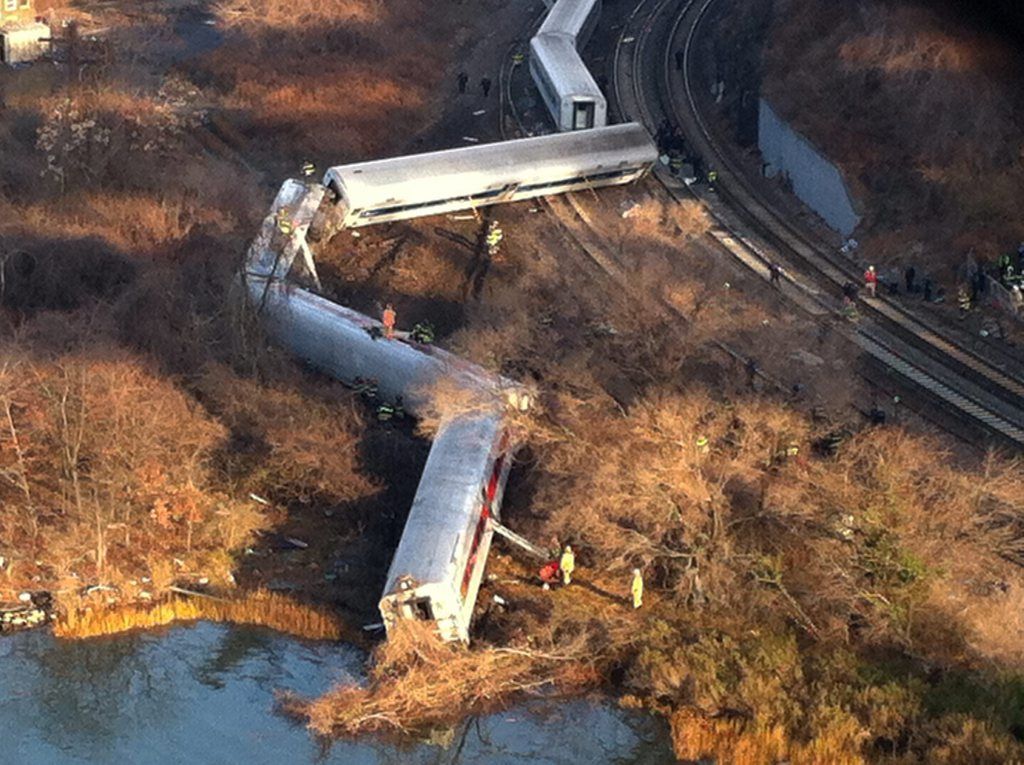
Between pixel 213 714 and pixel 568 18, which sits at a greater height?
pixel 568 18

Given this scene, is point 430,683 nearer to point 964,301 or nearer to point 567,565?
point 567,565

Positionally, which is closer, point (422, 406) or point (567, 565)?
point (567, 565)

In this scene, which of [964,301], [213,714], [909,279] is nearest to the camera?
[213,714]

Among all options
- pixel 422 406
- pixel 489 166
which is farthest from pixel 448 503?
pixel 489 166

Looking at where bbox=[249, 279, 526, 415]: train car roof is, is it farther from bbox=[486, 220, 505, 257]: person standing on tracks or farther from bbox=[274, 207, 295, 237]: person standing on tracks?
bbox=[486, 220, 505, 257]: person standing on tracks

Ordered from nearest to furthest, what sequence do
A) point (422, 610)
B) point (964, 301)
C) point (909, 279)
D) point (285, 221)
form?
point (422, 610) → point (964, 301) → point (909, 279) → point (285, 221)

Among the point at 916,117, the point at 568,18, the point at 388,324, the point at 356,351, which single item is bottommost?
the point at 356,351

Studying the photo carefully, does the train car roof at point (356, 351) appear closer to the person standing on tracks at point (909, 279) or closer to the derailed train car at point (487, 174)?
the derailed train car at point (487, 174)

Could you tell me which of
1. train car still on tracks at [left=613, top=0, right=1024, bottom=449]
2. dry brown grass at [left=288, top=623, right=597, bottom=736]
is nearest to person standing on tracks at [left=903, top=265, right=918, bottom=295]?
train car still on tracks at [left=613, top=0, right=1024, bottom=449]
